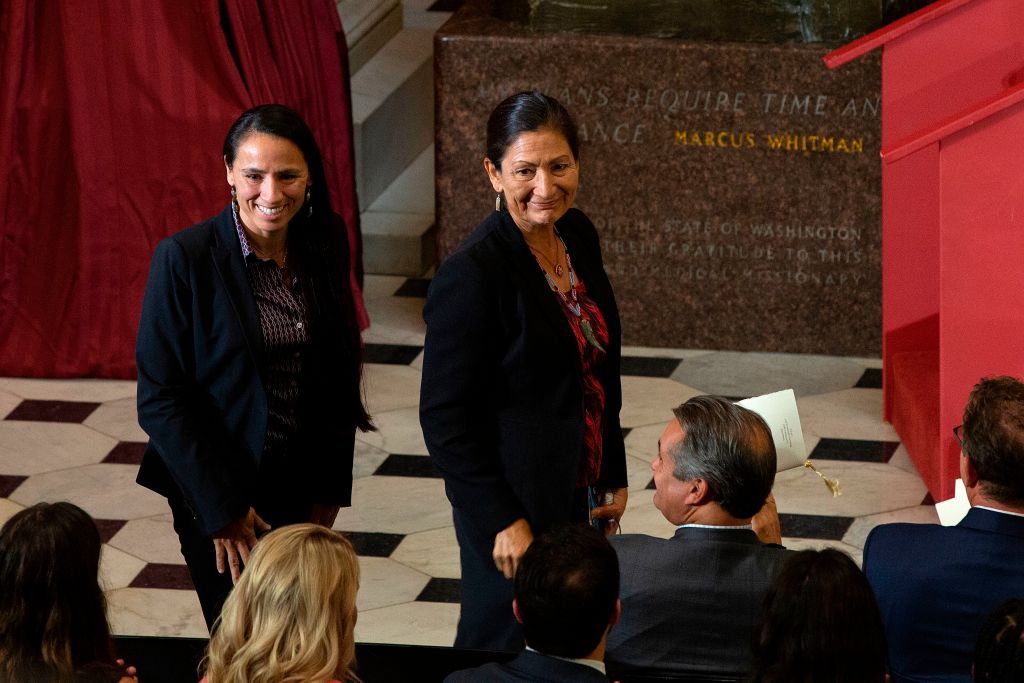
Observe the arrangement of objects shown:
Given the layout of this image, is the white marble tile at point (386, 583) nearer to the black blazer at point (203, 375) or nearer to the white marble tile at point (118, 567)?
the white marble tile at point (118, 567)

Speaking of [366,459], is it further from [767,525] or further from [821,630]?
[821,630]

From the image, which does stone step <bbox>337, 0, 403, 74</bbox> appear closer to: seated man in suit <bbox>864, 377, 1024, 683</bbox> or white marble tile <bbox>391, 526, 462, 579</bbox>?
white marble tile <bbox>391, 526, 462, 579</bbox>

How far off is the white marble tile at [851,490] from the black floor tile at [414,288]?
7.17 ft

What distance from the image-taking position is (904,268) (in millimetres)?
5133

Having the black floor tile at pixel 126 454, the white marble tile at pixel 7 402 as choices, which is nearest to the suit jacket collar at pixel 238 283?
the black floor tile at pixel 126 454

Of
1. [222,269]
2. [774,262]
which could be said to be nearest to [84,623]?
[222,269]

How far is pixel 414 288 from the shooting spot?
6727 millimetres

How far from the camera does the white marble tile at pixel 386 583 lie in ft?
13.5

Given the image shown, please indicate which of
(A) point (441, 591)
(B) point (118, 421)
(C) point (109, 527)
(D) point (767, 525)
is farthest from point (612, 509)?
(B) point (118, 421)

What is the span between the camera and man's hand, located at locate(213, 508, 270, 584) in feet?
9.24

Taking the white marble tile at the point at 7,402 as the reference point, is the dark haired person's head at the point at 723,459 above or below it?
above

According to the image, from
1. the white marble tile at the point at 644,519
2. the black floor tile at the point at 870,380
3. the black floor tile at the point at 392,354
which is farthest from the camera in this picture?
the black floor tile at the point at 392,354

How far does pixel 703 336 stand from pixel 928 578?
11.7 feet

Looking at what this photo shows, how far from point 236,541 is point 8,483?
7.47 ft
